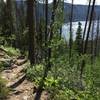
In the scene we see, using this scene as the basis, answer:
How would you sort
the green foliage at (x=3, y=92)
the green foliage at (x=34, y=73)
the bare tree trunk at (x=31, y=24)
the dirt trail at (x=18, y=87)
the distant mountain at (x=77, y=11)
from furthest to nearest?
the distant mountain at (x=77, y=11) < the bare tree trunk at (x=31, y=24) < the green foliage at (x=34, y=73) < the dirt trail at (x=18, y=87) < the green foliage at (x=3, y=92)

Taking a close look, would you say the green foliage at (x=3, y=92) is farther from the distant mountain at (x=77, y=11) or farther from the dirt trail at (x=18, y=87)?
the distant mountain at (x=77, y=11)

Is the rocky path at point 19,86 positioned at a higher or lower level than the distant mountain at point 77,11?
lower

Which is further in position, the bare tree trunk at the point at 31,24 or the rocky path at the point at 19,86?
the bare tree trunk at the point at 31,24

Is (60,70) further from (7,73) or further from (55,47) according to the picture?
(7,73)

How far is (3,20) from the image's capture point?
96.9ft

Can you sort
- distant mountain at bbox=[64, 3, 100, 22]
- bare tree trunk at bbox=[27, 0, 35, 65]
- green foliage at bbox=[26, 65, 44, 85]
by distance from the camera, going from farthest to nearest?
distant mountain at bbox=[64, 3, 100, 22] < bare tree trunk at bbox=[27, 0, 35, 65] < green foliage at bbox=[26, 65, 44, 85]

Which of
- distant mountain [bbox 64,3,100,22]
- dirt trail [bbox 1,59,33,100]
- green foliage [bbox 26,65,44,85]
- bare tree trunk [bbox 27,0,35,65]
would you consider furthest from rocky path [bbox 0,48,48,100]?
distant mountain [bbox 64,3,100,22]

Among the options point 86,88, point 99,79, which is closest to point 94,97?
point 86,88

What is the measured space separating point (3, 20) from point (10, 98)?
21.3 meters

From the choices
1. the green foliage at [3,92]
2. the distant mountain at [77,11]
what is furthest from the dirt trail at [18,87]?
the distant mountain at [77,11]

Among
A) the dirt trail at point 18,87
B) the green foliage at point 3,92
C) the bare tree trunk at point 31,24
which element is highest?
the bare tree trunk at point 31,24

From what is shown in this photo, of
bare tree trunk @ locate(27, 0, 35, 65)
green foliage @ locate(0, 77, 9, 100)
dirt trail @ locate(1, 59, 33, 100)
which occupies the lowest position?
dirt trail @ locate(1, 59, 33, 100)

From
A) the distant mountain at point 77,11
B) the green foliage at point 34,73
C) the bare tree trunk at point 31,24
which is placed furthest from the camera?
the distant mountain at point 77,11

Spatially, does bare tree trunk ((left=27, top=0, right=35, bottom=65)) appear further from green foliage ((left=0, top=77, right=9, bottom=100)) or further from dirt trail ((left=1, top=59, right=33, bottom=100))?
green foliage ((left=0, top=77, right=9, bottom=100))
